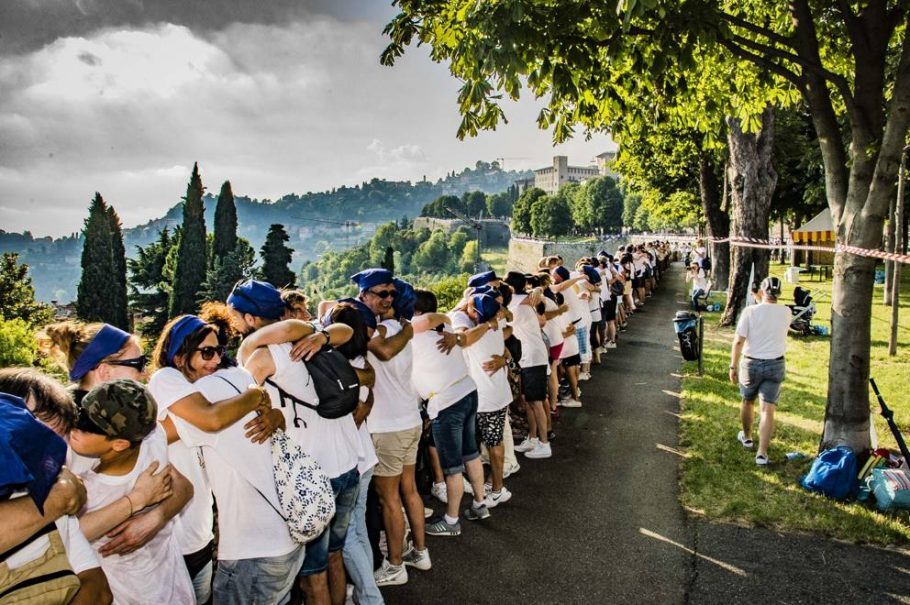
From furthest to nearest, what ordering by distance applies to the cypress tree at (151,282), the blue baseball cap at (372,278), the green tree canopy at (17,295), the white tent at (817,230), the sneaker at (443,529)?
the cypress tree at (151,282) < the green tree canopy at (17,295) < the white tent at (817,230) < the sneaker at (443,529) < the blue baseball cap at (372,278)

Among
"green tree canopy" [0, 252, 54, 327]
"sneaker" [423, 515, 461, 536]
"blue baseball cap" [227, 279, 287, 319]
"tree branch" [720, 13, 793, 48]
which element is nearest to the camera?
"blue baseball cap" [227, 279, 287, 319]

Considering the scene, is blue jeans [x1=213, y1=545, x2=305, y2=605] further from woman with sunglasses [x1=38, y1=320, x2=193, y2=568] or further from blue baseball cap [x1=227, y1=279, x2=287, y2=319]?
blue baseball cap [x1=227, y1=279, x2=287, y2=319]

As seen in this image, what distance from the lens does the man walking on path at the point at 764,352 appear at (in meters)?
5.89

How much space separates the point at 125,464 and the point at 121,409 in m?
0.27

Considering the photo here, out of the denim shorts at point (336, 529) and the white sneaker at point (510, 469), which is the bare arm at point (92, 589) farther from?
the white sneaker at point (510, 469)

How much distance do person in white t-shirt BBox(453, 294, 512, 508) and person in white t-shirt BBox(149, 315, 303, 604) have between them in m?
2.63

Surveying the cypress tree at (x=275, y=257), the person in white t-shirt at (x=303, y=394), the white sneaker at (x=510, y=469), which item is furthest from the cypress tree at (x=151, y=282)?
the person in white t-shirt at (x=303, y=394)

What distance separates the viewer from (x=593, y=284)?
9320 millimetres

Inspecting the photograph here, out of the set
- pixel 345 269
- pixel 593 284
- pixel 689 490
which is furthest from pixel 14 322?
pixel 345 269

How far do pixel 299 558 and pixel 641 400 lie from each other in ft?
22.1

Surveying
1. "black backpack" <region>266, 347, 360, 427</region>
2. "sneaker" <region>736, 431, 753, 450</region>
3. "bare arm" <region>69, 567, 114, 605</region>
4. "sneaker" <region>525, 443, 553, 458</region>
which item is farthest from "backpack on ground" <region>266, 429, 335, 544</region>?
"sneaker" <region>736, 431, 753, 450</region>

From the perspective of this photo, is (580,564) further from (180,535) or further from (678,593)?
(180,535)

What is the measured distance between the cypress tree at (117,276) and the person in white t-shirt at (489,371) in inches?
2202

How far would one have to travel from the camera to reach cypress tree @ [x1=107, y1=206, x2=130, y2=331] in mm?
54406
